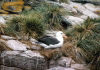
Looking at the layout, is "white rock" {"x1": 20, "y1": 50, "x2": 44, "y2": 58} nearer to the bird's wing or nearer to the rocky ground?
the rocky ground

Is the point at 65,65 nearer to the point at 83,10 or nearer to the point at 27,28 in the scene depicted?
the point at 27,28

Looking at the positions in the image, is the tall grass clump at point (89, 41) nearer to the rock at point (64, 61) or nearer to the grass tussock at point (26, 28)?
the rock at point (64, 61)

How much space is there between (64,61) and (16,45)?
130 centimetres

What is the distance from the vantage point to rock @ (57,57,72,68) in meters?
5.23

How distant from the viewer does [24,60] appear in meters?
5.29

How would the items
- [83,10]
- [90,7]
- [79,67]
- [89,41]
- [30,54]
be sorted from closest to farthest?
[79,67] → [30,54] → [89,41] → [83,10] → [90,7]

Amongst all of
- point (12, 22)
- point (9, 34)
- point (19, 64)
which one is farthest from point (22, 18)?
point (19, 64)

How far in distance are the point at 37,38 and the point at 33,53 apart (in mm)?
701

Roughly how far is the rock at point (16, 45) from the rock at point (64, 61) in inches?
37.5

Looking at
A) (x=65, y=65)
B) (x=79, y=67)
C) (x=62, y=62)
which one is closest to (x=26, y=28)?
(x=62, y=62)

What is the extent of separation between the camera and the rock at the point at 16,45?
Answer: 5431 millimetres

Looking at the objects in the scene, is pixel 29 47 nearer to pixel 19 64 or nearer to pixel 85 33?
pixel 19 64

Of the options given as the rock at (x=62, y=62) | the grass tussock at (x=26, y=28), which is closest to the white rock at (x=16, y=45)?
the grass tussock at (x=26, y=28)

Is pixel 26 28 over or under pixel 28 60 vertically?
over
